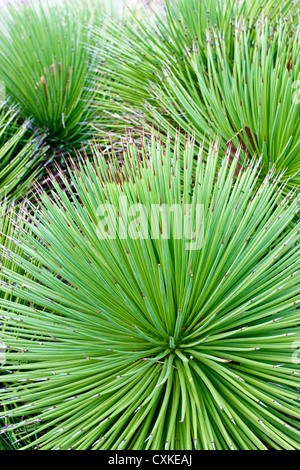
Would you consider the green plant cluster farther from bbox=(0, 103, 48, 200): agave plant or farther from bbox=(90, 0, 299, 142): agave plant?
bbox=(90, 0, 299, 142): agave plant

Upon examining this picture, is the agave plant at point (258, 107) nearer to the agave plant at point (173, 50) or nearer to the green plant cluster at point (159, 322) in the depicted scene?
the agave plant at point (173, 50)

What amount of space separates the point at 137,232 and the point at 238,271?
31cm

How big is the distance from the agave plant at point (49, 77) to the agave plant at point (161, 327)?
4.36ft

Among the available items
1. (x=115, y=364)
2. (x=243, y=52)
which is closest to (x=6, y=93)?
(x=243, y=52)

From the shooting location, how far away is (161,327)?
110cm

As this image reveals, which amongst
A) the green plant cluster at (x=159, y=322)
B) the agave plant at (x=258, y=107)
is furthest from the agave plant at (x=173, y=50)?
the green plant cluster at (x=159, y=322)

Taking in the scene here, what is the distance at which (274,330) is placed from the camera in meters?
1.16

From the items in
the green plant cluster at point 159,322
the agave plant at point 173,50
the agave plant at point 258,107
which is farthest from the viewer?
the agave plant at point 173,50

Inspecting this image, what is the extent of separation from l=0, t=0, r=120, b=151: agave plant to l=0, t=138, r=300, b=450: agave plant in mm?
1330

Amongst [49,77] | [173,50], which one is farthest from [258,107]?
[49,77]

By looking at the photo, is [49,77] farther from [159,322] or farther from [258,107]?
[159,322]

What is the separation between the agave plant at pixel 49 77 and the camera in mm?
2391

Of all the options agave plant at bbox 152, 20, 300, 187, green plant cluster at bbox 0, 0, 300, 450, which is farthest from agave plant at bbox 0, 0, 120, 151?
green plant cluster at bbox 0, 0, 300, 450
